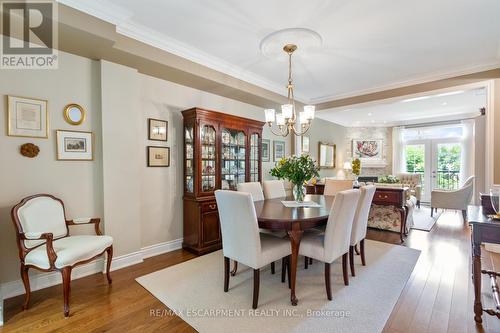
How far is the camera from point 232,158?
3.88m

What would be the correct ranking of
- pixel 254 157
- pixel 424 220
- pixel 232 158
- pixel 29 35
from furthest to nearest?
pixel 424 220 < pixel 254 157 < pixel 232 158 < pixel 29 35

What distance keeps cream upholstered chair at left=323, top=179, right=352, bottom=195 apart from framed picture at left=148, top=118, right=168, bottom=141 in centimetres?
259

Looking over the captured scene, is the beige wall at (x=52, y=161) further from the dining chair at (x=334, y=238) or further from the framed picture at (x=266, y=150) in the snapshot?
the framed picture at (x=266, y=150)

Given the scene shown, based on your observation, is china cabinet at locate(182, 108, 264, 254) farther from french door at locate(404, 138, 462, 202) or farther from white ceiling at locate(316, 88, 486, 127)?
french door at locate(404, 138, 462, 202)

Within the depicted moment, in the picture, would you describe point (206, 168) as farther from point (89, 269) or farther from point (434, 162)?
point (434, 162)

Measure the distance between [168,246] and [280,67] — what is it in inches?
121

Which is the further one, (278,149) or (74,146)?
(278,149)

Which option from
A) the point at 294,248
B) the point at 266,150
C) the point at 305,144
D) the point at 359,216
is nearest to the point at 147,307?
the point at 294,248

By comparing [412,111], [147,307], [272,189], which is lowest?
[147,307]

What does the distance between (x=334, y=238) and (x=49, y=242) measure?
2.41 metres

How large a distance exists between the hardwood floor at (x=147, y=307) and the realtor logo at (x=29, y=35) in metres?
2.23

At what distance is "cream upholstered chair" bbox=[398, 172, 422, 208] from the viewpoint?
6.62 m

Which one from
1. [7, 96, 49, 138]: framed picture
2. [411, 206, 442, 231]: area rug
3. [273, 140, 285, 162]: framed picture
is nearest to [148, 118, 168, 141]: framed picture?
[7, 96, 49, 138]: framed picture

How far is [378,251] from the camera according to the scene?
11.0 ft
